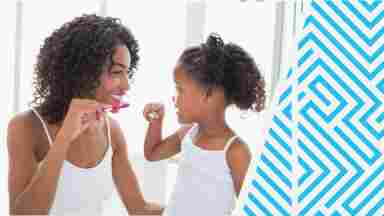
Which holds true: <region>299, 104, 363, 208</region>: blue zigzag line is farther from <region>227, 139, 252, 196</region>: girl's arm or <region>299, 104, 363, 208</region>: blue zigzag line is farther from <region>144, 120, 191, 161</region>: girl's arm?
<region>144, 120, 191, 161</region>: girl's arm

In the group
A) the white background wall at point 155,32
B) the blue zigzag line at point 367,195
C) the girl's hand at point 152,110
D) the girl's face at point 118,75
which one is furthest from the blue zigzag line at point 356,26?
the white background wall at point 155,32

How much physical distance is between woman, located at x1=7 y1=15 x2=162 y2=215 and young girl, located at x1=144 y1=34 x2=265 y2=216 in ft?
0.52

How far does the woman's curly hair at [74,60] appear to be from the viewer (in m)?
1.08

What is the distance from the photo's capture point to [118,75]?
1089 mm

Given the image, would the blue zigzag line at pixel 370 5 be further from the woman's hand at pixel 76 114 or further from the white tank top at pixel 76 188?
the white tank top at pixel 76 188

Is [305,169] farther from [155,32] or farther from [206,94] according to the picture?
[155,32]

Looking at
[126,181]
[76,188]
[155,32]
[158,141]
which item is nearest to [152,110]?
[158,141]

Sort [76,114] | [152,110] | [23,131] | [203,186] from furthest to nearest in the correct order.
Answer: [152,110], [203,186], [23,131], [76,114]

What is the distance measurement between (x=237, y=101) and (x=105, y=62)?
14.0 inches

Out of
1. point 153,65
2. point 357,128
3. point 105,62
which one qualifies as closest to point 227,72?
point 105,62

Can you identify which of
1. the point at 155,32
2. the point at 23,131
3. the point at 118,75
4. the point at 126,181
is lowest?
the point at 126,181

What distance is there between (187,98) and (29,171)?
1.30ft

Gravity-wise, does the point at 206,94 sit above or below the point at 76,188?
above

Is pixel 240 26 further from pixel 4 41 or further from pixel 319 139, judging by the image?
pixel 319 139
